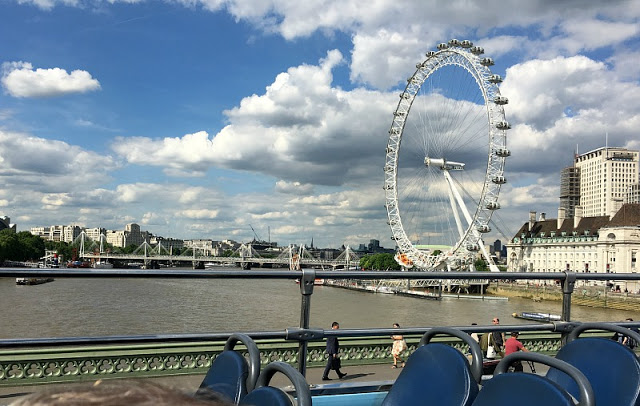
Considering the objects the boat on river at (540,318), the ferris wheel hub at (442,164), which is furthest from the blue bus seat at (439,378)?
the ferris wheel hub at (442,164)

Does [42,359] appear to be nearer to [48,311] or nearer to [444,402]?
[444,402]

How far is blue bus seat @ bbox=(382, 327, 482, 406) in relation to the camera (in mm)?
2594

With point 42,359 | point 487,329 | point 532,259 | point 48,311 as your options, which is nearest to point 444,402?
point 487,329

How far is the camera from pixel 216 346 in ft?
25.9

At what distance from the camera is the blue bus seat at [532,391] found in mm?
1985

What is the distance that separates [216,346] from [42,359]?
2.10 metres

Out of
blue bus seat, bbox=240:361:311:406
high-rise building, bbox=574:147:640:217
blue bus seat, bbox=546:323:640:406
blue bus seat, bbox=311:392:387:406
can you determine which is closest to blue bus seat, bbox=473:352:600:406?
blue bus seat, bbox=546:323:640:406

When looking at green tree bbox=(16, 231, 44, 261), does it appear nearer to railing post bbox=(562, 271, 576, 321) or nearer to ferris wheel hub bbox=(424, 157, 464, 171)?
ferris wheel hub bbox=(424, 157, 464, 171)

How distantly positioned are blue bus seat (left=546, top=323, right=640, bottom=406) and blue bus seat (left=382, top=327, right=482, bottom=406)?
566mm

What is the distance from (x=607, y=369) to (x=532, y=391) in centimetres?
101

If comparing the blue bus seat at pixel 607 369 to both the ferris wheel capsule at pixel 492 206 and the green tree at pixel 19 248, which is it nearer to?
the ferris wheel capsule at pixel 492 206

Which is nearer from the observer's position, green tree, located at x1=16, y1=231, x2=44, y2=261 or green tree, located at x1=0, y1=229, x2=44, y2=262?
green tree, located at x1=0, y1=229, x2=44, y2=262

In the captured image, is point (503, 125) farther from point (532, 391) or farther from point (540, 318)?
point (532, 391)

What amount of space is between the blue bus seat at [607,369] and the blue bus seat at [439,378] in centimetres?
57
